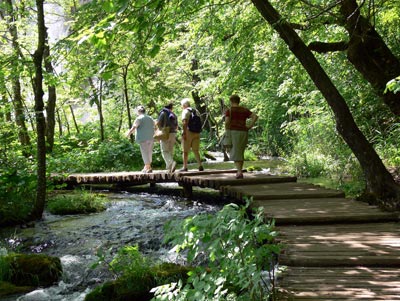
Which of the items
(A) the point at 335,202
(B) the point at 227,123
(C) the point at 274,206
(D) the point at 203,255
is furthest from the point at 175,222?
(B) the point at 227,123

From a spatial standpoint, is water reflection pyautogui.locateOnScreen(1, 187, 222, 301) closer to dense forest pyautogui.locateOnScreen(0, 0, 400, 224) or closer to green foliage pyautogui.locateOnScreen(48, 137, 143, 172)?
dense forest pyautogui.locateOnScreen(0, 0, 400, 224)

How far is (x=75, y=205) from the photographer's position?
35.7 ft

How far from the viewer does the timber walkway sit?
13.2 feet

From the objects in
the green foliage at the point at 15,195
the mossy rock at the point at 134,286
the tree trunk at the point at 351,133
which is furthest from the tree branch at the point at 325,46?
→ the green foliage at the point at 15,195

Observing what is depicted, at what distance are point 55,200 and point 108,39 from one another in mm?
7785

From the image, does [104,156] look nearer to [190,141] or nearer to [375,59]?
[190,141]

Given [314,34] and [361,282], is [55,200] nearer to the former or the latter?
[314,34]

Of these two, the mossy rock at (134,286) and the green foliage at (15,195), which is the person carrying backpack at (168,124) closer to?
the green foliage at (15,195)

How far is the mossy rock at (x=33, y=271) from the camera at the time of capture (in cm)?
634

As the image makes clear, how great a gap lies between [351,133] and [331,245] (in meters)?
2.93

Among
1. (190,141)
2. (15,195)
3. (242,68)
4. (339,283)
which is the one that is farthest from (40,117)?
(339,283)

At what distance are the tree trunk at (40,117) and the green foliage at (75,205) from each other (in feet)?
2.57

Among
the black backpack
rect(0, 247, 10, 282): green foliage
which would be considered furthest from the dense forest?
rect(0, 247, 10, 282): green foliage

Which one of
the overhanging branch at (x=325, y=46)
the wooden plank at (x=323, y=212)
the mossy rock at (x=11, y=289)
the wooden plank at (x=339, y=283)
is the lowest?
the mossy rock at (x=11, y=289)
